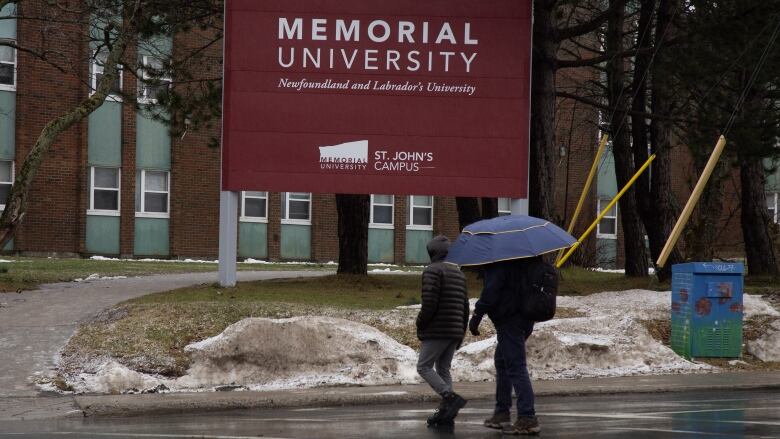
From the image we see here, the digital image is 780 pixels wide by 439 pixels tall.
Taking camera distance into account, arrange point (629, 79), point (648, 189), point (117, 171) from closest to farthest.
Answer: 1. point (648, 189)
2. point (629, 79)
3. point (117, 171)

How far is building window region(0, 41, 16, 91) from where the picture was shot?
38.2 meters

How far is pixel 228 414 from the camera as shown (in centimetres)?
1195

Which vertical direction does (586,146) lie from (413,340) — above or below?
above

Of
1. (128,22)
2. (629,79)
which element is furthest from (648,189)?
(128,22)

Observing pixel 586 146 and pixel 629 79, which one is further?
pixel 586 146

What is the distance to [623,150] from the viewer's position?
30359mm

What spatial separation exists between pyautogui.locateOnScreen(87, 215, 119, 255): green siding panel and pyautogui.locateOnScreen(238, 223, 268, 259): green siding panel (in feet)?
15.7

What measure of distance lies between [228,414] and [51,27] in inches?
539

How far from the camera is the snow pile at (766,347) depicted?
1811cm

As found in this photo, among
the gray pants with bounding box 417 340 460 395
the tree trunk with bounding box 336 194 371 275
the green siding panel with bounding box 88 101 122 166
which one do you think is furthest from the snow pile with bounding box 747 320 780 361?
the green siding panel with bounding box 88 101 122 166

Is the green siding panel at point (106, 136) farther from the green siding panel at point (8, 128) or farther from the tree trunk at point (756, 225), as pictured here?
the tree trunk at point (756, 225)

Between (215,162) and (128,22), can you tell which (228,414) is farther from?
(215,162)

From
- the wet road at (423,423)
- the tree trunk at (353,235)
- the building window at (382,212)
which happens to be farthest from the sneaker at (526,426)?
the building window at (382,212)

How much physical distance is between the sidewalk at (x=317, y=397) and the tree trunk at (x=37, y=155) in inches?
401
